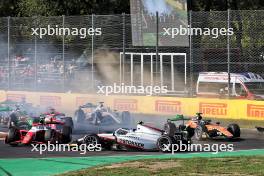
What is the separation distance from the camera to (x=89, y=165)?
36.1 feet

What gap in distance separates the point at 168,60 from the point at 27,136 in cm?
A: 1053

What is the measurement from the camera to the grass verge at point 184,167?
368 inches

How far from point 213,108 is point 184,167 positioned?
10009mm

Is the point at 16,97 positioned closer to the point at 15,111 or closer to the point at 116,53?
the point at 116,53

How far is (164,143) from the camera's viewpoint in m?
12.8

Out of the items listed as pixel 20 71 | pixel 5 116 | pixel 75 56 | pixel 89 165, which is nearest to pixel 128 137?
pixel 89 165

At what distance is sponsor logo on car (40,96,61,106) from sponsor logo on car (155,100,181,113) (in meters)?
4.09

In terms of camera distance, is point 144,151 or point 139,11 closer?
point 144,151

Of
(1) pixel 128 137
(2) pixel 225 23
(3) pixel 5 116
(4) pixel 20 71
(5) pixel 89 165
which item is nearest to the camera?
(5) pixel 89 165

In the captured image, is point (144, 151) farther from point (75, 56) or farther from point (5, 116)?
point (75, 56)

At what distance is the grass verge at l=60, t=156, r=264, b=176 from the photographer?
934 centimetres

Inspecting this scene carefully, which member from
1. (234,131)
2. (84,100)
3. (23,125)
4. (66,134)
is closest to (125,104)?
(84,100)

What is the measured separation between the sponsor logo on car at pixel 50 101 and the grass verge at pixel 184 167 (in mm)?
Result: 12394

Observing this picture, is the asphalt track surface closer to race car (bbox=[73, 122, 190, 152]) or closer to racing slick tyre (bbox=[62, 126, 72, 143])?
race car (bbox=[73, 122, 190, 152])
